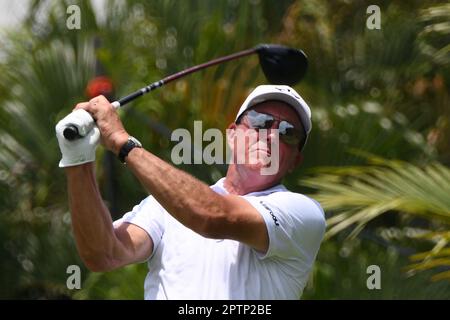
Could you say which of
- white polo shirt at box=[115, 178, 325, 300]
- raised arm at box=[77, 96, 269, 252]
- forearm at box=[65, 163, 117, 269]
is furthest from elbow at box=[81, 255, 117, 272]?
raised arm at box=[77, 96, 269, 252]

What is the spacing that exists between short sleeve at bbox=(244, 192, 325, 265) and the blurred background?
1.90 m

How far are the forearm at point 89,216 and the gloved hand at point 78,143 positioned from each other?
24 millimetres

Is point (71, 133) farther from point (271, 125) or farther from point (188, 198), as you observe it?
point (271, 125)

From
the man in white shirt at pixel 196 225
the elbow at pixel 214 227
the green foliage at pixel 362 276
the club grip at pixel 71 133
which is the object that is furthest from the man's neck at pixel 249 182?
the green foliage at pixel 362 276

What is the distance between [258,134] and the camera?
13.9 ft

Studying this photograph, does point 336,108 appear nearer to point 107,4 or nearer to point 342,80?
point 342,80

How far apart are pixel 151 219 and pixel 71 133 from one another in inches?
16.7

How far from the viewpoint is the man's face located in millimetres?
4199

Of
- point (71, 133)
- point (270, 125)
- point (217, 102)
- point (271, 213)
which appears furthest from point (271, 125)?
point (217, 102)

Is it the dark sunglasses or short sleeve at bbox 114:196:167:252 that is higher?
the dark sunglasses

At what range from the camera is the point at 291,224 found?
13.5 ft

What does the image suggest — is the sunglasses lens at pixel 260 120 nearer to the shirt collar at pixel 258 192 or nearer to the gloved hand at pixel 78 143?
the shirt collar at pixel 258 192

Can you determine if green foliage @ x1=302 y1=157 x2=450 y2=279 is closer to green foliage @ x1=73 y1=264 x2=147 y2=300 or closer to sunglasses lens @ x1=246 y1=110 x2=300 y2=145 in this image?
sunglasses lens @ x1=246 y1=110 x2=300 y2=145

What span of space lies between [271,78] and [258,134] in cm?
64
